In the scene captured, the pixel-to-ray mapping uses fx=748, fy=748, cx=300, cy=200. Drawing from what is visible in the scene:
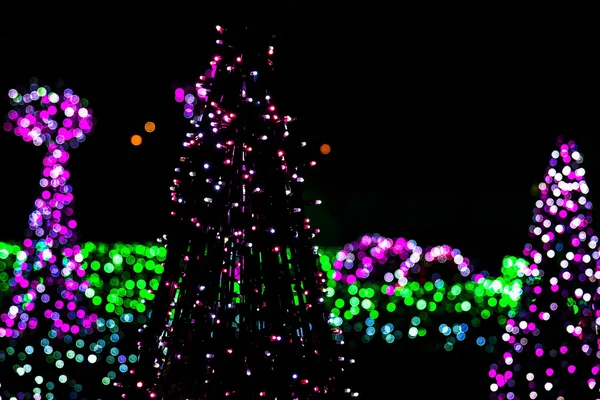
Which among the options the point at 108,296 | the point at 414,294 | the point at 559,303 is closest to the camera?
the point at 559,303

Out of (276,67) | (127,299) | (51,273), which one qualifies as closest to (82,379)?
(51,273)

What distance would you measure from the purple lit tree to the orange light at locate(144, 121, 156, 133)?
416 centimetres

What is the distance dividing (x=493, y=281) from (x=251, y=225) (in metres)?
9.90

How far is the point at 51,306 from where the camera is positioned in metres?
8.84

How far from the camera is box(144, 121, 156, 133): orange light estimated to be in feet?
45.1

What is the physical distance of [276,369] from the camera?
474 centimetres

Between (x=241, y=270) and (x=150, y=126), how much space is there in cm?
949

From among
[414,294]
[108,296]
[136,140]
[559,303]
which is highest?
[136,140]

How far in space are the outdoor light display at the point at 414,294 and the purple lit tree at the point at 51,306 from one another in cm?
371

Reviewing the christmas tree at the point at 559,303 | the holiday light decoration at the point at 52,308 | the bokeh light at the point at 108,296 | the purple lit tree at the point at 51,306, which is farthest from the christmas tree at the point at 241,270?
the bokeh light at the point at 108,296

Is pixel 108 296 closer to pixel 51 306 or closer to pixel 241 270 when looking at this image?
pixel 51 306

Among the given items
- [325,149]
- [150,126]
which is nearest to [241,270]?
[150,126]

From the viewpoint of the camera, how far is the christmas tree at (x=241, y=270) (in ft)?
15.6

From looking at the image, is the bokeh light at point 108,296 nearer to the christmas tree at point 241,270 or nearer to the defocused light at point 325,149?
the christmas tree at point 241,270
